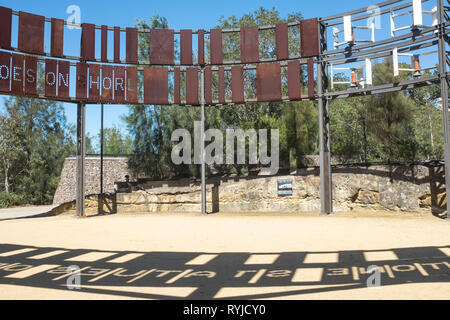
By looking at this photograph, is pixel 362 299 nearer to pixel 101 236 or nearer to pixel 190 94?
pixel 101 236

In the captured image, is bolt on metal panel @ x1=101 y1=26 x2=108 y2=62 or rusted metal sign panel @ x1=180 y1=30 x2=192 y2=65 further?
rusted metal sign panel @ x1=180 y1=30 x2=192 y2=65

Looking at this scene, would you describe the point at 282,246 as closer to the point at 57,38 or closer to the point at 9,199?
the point at 57,38

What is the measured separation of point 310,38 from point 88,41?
11.8 meters

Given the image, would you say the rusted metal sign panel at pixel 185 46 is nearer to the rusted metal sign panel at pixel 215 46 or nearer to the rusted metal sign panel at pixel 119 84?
the rusted metal sign panel at pixel 215 46

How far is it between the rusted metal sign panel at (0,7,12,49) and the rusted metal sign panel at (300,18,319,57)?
47.1 feet

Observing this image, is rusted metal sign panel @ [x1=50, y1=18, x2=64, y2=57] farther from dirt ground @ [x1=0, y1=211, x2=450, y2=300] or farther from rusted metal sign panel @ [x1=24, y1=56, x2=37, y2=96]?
dirt ground @ [x1=0, y1=211, x2=450, y2=300]

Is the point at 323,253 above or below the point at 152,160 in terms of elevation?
below

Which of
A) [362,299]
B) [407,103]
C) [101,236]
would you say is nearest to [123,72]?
[101,236]

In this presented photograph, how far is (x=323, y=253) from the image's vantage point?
877 cm

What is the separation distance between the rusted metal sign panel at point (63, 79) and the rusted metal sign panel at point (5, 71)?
2376 mm

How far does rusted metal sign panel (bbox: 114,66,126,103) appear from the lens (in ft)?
70.6

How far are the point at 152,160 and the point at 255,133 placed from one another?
26.9 feet

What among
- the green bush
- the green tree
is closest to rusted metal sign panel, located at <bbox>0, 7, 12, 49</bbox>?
the green bush

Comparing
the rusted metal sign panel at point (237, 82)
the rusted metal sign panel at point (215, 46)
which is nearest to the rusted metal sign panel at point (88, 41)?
the rusted metal sign panel at point (215, 46)
